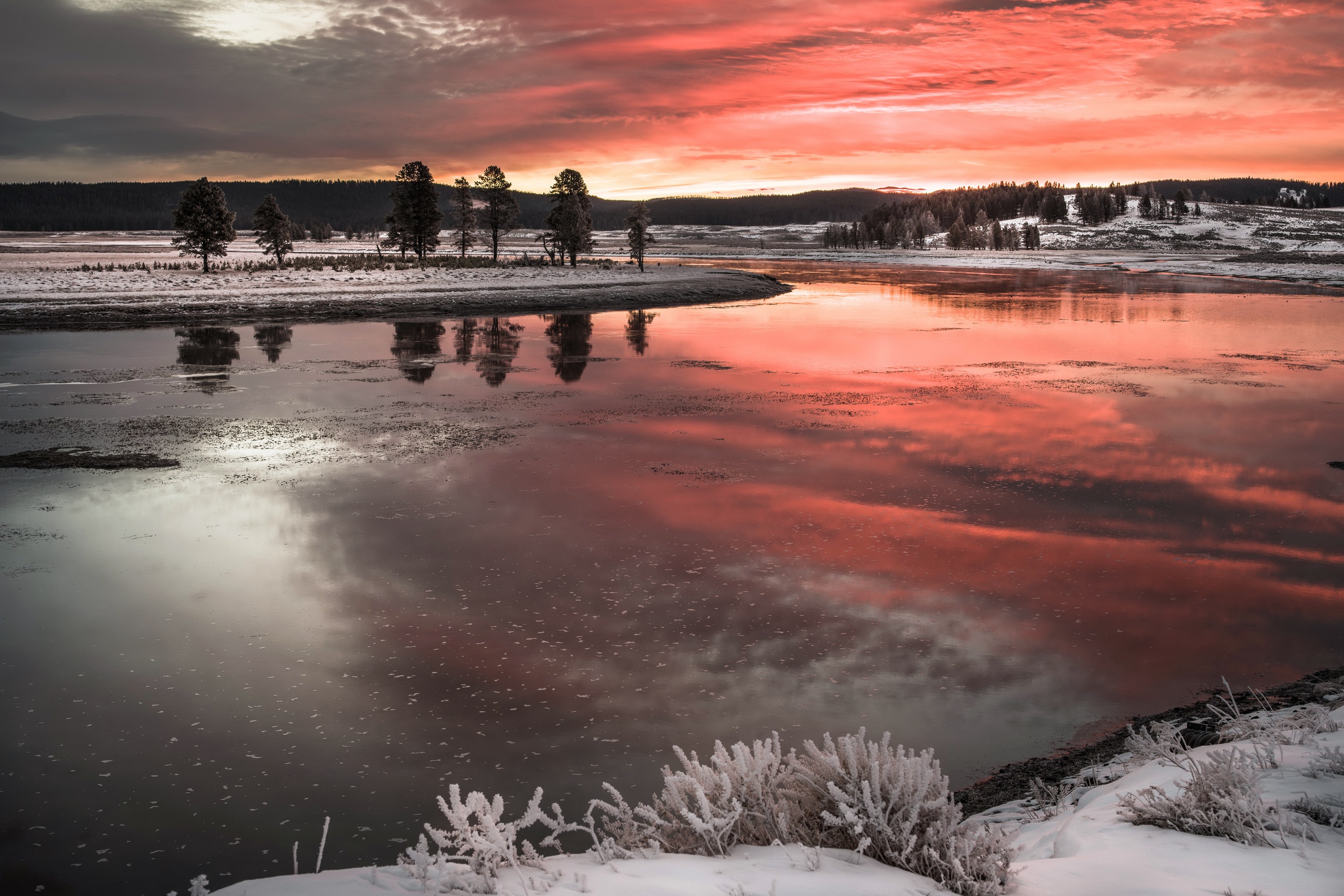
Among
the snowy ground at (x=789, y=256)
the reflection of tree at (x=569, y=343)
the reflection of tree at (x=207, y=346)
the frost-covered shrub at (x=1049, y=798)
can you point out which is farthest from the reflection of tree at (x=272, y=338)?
the frost-covered shrub at (x=1049, y=798)

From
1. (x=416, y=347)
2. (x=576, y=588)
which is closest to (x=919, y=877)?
(x=576, y=588)

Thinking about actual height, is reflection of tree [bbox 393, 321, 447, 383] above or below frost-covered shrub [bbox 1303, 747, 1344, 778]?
above

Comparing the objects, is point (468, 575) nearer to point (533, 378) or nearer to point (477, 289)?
point (533, 378)

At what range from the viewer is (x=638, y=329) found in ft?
110

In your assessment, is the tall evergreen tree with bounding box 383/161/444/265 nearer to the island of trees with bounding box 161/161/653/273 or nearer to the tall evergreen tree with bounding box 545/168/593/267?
the island of trees with bounding box 161/161/653/273

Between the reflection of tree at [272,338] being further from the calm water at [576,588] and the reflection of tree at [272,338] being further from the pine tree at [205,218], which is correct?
the pine tree at [205,218]

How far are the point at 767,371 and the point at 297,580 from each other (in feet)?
49.5

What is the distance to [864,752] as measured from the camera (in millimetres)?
4406

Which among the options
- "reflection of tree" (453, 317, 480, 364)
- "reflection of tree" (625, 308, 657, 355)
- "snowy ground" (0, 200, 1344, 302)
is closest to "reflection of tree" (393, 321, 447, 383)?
"reflection of tree" (453, 317, 480, 364)

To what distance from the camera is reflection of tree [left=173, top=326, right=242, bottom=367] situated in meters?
23.6

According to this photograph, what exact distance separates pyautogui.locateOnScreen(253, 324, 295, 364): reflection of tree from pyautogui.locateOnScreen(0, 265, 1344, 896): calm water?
6241mm

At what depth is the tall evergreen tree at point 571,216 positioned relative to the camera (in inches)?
2785

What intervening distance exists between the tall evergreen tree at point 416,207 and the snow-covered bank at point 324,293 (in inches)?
660

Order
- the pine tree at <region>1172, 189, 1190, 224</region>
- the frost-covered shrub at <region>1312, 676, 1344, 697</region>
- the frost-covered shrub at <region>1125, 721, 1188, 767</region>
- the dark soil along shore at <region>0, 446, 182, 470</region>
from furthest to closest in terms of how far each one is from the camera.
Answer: the pine tree at <region>1172, 189, 1190, 224</region> → the dark soil along shore at <region>0, 446, 182, 470</region> → the frost-covered shrub at <region>1312, 676, 1344, 697</region> → the frost-covered shrub at <region>1125, 721, 1188, 767</region>
